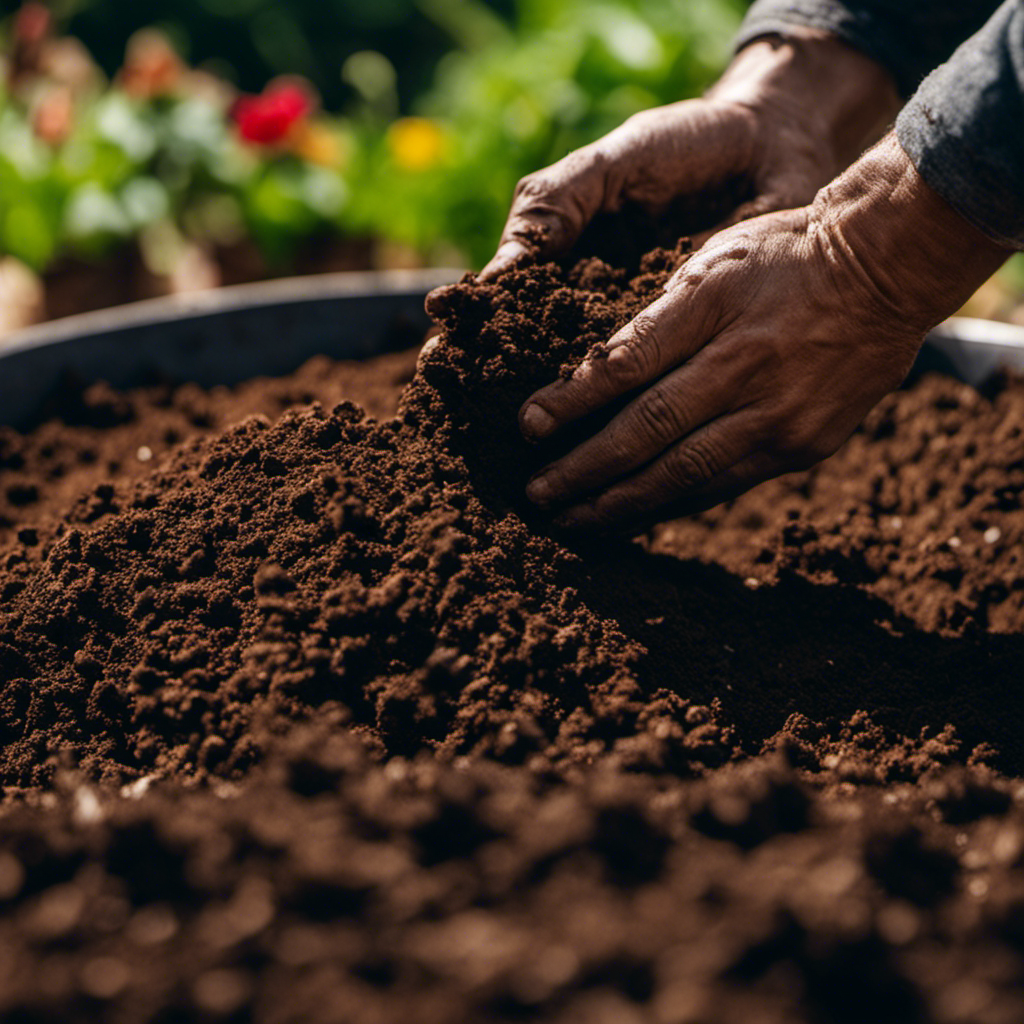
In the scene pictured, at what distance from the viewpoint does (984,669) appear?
170 cm

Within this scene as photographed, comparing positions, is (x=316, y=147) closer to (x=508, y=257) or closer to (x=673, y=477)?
(x=508, y=257)

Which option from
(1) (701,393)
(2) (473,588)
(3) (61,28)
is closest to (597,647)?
(2) (473,588)

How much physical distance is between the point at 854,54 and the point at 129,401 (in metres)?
1.97

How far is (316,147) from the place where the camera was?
414 cm

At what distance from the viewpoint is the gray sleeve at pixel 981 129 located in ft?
4.66

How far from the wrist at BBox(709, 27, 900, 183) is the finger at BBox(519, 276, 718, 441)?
0.78 meters

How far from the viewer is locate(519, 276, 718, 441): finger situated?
1.61 metres

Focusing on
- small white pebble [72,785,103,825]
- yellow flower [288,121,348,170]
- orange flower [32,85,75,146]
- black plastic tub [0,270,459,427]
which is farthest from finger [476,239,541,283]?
orange flower [32,85,75,146]

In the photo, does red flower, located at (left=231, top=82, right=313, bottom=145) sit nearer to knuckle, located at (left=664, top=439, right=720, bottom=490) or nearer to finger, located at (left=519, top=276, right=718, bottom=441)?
finger, located at (left=519, top=276, right=718, bottom=441)

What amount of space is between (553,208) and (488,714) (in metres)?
1.00

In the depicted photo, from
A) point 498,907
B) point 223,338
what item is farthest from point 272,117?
point 498,907

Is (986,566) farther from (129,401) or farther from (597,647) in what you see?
(129,401)

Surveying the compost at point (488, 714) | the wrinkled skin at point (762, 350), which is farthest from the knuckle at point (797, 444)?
the compost at point (488, 714)

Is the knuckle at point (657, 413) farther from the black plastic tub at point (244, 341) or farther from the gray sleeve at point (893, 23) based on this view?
the gray sleeve at point (893, 23)
